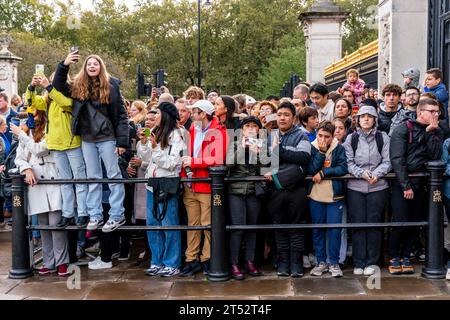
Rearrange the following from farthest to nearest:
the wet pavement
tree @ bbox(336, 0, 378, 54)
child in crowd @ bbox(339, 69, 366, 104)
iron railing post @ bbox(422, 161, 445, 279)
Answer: tree @ bbox(336, 0, 378, 54) < child in crowd @ bbox(339, 69, 366, 104) < iron railing post @ bbox(422, 161, 445, 279) < the wet pavement

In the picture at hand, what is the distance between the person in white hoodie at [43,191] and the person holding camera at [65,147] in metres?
0.12

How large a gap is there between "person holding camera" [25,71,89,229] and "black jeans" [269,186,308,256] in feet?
6.78

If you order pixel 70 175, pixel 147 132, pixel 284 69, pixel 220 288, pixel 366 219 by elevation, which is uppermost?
pixel 284 69

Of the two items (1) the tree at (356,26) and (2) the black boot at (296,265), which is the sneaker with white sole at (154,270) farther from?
(1) the tree at (356,26)

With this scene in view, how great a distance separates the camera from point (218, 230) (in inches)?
248

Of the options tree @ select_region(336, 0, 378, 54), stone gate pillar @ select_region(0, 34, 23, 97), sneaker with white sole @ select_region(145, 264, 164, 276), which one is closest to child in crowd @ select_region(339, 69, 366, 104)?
sneaker with white sole @ select_region(145, 264, 164, 276)

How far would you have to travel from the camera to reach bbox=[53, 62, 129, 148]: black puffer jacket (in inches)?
253

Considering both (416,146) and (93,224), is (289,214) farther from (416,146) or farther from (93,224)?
(93,224)

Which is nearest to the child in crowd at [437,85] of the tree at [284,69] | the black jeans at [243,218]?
the black jeans at [243,218]

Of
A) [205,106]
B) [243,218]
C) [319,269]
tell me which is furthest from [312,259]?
[205,106]

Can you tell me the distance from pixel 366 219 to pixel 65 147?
3.33m

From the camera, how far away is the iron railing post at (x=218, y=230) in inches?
247

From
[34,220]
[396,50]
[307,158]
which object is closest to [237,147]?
[307,158]

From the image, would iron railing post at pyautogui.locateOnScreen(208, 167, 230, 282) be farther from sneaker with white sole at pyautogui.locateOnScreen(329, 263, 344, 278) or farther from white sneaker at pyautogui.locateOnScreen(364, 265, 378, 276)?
white sneaker at pyautogui.locateOnScreen(364, 265, 378, 276)
